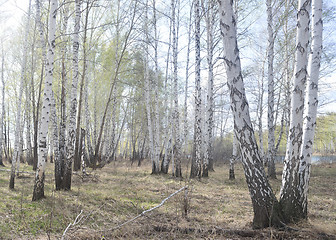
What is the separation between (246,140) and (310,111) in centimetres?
117

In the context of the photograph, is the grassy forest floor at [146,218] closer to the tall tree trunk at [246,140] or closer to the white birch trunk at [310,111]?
the tall tree trunk at [246,140]

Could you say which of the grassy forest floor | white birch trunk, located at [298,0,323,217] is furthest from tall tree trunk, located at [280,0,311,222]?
the grassy forest floor

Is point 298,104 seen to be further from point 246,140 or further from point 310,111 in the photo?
point 246,140

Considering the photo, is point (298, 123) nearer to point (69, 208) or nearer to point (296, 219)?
point (296, 219)

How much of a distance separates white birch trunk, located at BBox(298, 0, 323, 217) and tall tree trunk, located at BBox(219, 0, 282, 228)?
1.92 ft

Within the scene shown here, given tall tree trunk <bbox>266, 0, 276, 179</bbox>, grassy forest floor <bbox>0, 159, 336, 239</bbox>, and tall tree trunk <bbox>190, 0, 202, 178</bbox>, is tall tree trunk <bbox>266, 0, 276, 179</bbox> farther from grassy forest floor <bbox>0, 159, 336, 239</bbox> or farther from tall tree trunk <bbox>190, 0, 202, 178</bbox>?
grassy forest floor <bbox>0, 159, 336, 239</bbox>

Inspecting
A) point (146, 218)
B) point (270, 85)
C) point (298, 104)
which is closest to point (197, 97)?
point (270, 85)

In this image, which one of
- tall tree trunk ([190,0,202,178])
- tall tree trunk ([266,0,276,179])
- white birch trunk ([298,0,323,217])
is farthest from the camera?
tall tree trunk ([266,0,276,179])

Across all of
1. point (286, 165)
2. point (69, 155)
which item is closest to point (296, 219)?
point (286, 165)

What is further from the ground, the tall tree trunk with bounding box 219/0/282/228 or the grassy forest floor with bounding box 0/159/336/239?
the tall tree trunk with bounding box 219/0/282/228

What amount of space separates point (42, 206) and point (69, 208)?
0.61 metres

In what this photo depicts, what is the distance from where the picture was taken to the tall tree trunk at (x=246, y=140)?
10.9 ft

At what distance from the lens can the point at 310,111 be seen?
3.62 m

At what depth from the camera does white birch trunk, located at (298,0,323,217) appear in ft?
11.7
